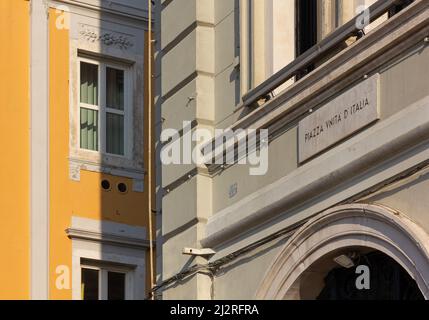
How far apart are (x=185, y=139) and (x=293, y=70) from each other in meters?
2.19

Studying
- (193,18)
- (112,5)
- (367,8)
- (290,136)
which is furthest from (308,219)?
(112,5)

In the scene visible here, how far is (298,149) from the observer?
16.3 metres

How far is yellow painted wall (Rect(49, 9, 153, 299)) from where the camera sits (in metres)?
26.0

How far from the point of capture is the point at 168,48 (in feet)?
62.7

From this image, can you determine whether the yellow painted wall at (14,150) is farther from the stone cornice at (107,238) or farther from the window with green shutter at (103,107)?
the window with green shutter at (103,107)

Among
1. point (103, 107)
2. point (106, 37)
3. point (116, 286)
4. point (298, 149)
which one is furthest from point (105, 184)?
point (298, 149)

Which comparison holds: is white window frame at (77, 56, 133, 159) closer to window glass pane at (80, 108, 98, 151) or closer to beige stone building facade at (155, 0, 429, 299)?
window glass pane at (80, 108, 98, 151)

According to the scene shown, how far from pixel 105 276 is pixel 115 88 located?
10.4ft

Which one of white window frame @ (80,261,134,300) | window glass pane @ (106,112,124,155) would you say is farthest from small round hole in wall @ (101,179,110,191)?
white window frame @ (80,261,134,300)

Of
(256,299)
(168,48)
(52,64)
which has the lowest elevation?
(256,299)

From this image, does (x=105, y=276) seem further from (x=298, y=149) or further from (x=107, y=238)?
(x=298, y=149)

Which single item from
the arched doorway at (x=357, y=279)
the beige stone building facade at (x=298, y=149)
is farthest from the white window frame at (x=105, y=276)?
the arched doorway at (x=357, y=279)

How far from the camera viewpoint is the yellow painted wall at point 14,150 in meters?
25.5

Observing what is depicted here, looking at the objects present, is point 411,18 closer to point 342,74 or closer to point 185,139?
point 342,74
